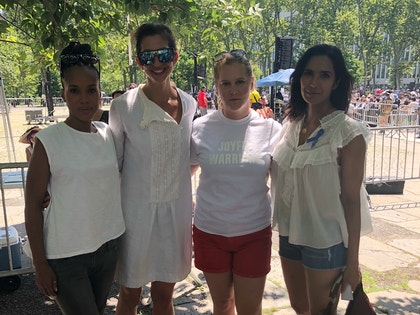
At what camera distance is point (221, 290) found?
8.39 feet

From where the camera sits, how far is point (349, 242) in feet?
7.33

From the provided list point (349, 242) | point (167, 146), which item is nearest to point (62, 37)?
point (167, 146)

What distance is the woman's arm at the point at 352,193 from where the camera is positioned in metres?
2.16

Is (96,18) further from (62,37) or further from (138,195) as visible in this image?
(138,195)

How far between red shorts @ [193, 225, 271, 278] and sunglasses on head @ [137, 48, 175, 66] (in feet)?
3.71

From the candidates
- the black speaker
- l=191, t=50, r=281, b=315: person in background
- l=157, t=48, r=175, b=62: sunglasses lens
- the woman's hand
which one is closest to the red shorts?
l=191, t=50, r=281, b=315: person in background

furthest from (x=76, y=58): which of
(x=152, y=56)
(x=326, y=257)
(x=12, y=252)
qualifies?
(x=12, y=252)

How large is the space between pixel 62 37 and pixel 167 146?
6.28 feet

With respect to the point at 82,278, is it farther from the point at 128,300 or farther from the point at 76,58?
the point at 76,58

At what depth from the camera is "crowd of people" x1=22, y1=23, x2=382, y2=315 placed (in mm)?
2033

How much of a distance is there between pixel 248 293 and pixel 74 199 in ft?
4.11

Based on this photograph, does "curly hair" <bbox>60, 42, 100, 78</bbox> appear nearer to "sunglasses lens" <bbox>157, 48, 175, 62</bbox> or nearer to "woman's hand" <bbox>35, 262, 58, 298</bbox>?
"sunglasses lens" <bbox>157, 48, 175, 62</bbox>

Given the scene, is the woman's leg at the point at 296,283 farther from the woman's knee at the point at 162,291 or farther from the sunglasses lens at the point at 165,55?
the sunglasses lens at the point at 165,55

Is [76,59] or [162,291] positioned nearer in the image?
[76,59]
